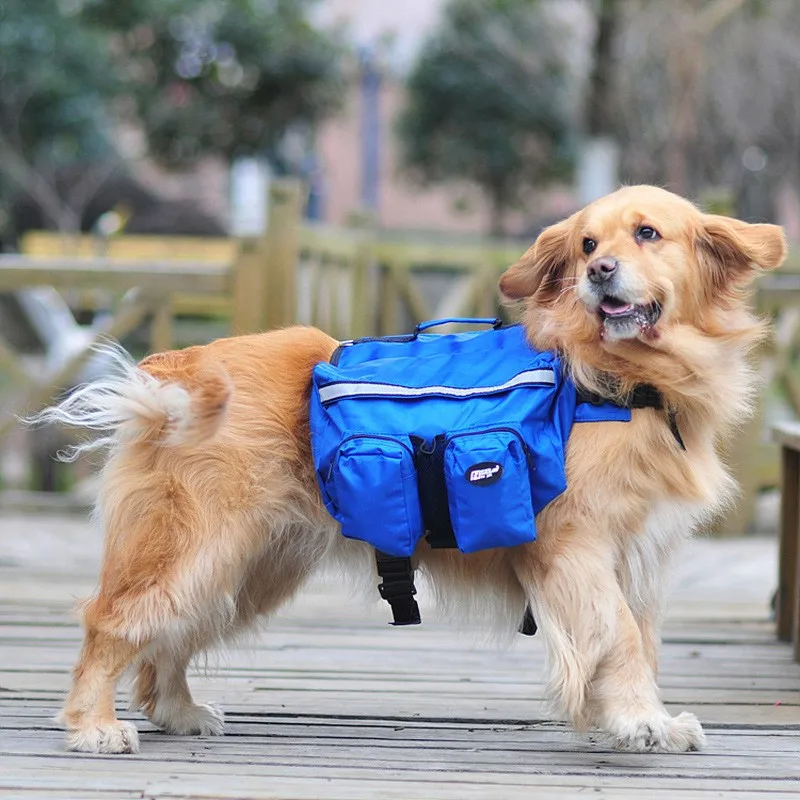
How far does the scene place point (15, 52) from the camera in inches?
706

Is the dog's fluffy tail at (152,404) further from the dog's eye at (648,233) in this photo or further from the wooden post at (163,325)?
the wooden post at (163,325)

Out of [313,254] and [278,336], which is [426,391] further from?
[313,254]

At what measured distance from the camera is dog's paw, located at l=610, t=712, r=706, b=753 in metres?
3.01

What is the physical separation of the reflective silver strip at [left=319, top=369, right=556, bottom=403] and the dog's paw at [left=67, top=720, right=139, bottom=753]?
0.94 meters

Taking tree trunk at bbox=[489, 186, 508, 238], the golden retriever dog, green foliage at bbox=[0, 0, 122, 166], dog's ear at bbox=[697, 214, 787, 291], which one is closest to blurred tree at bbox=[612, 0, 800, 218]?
tree trunk at bbox=[489, 186, 508, 238]

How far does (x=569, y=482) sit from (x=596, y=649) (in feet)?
1.32

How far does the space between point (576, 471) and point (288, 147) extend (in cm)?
2200

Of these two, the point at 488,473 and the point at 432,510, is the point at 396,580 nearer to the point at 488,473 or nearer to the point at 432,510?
the point at 432,510

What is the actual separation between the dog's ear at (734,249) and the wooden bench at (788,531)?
1.35 m

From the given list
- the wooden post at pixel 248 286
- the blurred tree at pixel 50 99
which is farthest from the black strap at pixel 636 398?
the blurred tree at pixel 50 99

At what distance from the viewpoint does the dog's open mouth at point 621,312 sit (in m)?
3.06

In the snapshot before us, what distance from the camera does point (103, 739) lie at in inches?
120

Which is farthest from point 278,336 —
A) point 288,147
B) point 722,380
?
point 288,147

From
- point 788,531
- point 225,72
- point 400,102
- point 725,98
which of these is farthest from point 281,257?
point 400,102
